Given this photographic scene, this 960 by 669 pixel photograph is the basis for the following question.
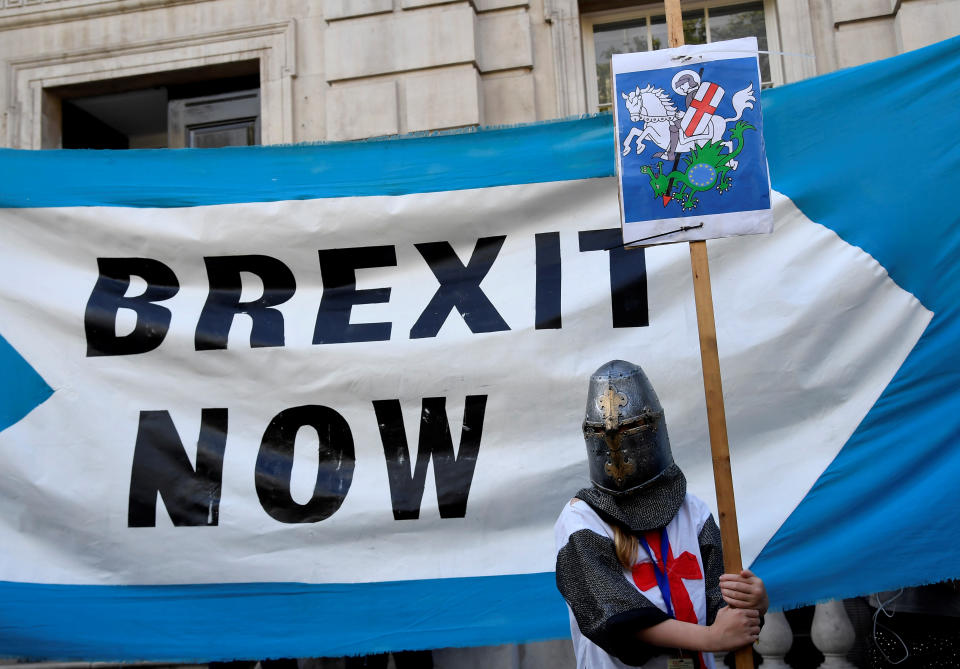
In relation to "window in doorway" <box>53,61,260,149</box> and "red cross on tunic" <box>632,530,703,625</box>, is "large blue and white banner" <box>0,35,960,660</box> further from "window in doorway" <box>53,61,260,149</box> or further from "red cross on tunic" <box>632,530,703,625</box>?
"window in doorway" <box>53,61,260,149</box>

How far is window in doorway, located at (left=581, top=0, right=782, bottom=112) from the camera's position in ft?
20.6

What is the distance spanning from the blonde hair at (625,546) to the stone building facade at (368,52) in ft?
13.1

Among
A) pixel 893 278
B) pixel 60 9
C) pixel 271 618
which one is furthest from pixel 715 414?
pixel 60 9

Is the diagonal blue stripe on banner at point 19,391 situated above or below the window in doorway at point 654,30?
below

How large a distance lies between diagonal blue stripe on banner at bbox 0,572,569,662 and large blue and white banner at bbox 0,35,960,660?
10mm

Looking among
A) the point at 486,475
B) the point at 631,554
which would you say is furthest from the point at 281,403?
the point at 631,554

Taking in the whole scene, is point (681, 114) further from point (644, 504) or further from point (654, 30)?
point (654, 30)

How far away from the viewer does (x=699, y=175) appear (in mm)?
2848

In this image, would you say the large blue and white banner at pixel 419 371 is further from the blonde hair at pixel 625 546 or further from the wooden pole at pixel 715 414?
the blonde hair at pixel 625 546

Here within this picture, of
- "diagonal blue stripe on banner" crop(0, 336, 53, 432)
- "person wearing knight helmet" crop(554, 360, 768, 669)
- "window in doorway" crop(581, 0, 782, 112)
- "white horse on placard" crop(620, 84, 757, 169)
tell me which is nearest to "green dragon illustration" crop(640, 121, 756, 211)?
"white horse on placard" crop(620, 84, 757, 169)

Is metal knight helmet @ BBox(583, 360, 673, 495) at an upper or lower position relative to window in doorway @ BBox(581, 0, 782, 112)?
lower

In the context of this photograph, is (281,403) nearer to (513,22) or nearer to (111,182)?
(111,182)

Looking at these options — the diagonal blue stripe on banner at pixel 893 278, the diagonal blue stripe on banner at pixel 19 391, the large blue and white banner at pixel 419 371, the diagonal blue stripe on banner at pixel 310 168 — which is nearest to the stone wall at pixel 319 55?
the diagonal blue stripe on banner at pixel 310 168

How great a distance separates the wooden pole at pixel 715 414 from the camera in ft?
8.27
